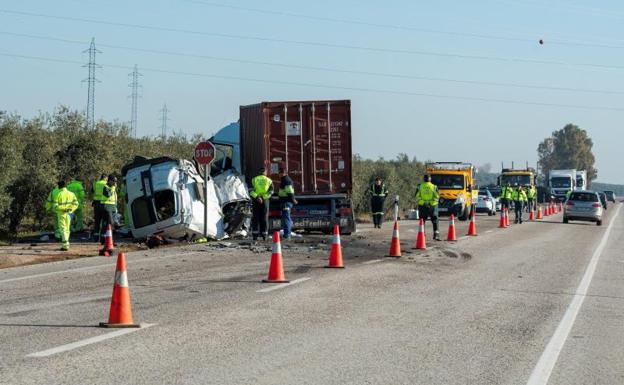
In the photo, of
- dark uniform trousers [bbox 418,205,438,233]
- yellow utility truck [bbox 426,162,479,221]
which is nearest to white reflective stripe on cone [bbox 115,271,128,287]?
dark uniform trousers [bbox 418,205,438,233]

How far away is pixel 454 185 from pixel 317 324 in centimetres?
3530

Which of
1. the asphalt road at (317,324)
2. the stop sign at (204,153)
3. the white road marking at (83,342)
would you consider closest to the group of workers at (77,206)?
the stop sign at (204,153)

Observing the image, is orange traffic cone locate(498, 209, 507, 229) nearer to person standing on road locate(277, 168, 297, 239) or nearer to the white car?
person standing on road locate(277, 168, 297, 239)

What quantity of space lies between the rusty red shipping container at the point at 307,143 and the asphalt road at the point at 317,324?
748 cm

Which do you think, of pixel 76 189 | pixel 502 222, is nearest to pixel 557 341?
pixel 76 189

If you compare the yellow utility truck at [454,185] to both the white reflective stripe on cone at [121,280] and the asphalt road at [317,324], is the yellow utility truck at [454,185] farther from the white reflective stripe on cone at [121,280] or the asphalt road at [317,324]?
the white reflective stripe on cone at [121,280]

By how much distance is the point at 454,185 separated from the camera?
1767 inches

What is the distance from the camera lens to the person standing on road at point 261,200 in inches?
950

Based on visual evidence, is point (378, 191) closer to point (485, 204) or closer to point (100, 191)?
point (100, 191)

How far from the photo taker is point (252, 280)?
14.7m

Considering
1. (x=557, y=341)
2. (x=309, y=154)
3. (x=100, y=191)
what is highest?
(x=309, y=154)

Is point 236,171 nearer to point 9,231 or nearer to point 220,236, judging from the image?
point 220,236

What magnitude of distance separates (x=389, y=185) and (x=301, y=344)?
167 feet

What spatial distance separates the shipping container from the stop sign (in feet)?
7.50
